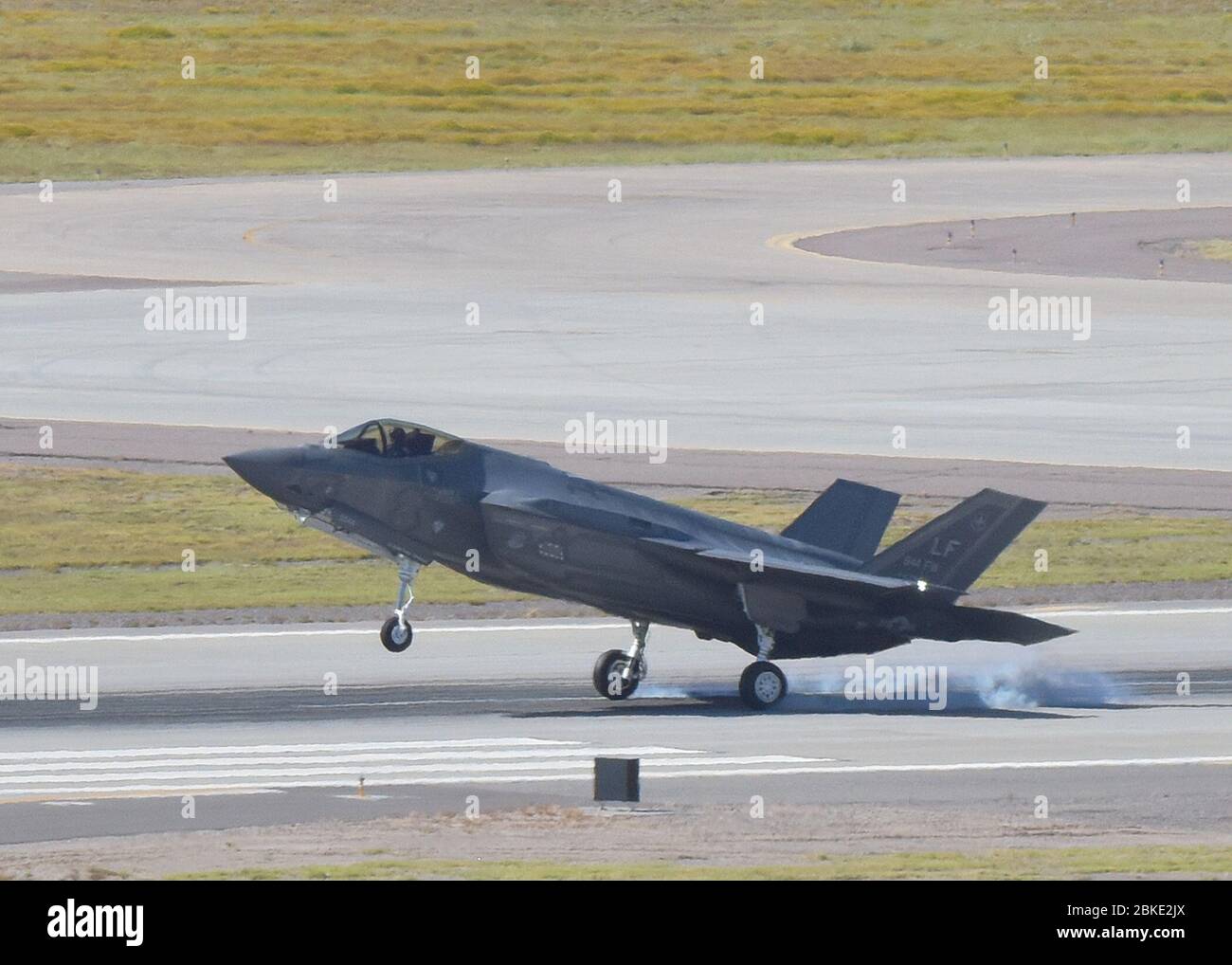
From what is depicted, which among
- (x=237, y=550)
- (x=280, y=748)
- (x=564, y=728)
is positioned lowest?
(x=280, y=748)

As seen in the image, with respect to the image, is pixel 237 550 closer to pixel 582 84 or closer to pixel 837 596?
pixel 837 596

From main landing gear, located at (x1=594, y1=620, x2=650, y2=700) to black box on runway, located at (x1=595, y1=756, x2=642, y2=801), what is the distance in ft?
18.9

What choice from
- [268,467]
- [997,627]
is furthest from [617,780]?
[268,467]

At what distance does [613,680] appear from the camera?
2730 cm

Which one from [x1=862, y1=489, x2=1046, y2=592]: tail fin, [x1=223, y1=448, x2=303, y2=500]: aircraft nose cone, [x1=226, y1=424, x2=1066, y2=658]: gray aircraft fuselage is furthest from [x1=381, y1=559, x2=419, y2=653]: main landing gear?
[x1=862, y1=489, x2=1046, y2=592]: tail fin

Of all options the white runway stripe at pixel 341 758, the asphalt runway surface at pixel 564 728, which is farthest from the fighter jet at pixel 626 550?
the white runway stripe at pixel 341 758

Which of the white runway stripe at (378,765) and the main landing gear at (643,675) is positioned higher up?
the main landing gear at (643,675)

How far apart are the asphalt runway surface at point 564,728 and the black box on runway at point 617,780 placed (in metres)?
0.40

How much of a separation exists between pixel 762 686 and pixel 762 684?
28 mm

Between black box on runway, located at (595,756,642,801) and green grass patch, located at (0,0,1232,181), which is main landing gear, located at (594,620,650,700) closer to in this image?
black box on runway, located at (595,756,642,801)

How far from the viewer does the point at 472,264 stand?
70.3m

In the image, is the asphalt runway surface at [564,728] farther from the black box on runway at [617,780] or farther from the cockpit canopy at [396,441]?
the cockpit canopy at [396,441]

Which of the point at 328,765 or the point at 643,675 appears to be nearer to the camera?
the point at 328,765

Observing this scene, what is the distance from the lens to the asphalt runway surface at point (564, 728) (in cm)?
2189
